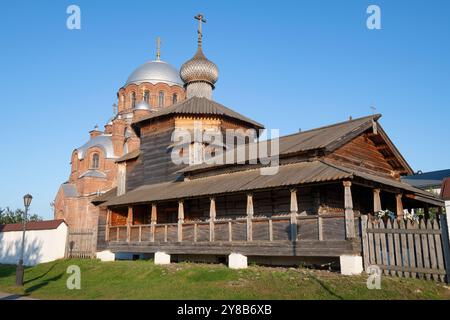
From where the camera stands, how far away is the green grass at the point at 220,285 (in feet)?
32.0

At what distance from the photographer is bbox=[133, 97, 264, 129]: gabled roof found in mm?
23562

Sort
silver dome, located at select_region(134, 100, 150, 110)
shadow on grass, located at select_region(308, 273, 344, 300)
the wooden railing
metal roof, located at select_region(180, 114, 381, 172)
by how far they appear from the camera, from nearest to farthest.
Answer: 1. shadow on grass, located at select_region(308, 273, 344, 300)
2. the wooden railing
3. metal roof, located at select_region(180, 114, 381, 172)
4. silver dome, located at select_region(134, 100, 150, 110)

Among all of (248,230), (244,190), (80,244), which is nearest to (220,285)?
(248,230)

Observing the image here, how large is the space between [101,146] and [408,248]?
1499 inches

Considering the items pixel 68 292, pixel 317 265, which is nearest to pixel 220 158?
pixel 317 265

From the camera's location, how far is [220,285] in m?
11.5

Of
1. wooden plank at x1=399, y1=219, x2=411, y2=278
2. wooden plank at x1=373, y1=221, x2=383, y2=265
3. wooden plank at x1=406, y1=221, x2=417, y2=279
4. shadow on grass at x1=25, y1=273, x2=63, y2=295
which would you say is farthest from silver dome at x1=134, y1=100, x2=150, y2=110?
wooden plank at x1=406, y1=221, x2=417, y2=279

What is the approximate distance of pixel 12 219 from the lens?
182ft

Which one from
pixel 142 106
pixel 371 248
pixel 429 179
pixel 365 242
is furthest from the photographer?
pixel 142 106

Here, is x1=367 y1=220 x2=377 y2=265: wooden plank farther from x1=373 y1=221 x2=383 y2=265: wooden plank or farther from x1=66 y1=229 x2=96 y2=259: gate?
x1=66 y1=229 x2=96 y2=259: gate

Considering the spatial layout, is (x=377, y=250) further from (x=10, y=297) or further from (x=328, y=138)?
(x=10, y=297)

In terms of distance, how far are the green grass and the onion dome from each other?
594 inches

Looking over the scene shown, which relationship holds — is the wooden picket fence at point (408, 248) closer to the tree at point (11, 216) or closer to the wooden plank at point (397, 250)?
the wooden plank at point (397, 250)

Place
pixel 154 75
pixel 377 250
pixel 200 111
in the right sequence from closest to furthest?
pixel 377 250, pixel 200 111, pixel 154 75
